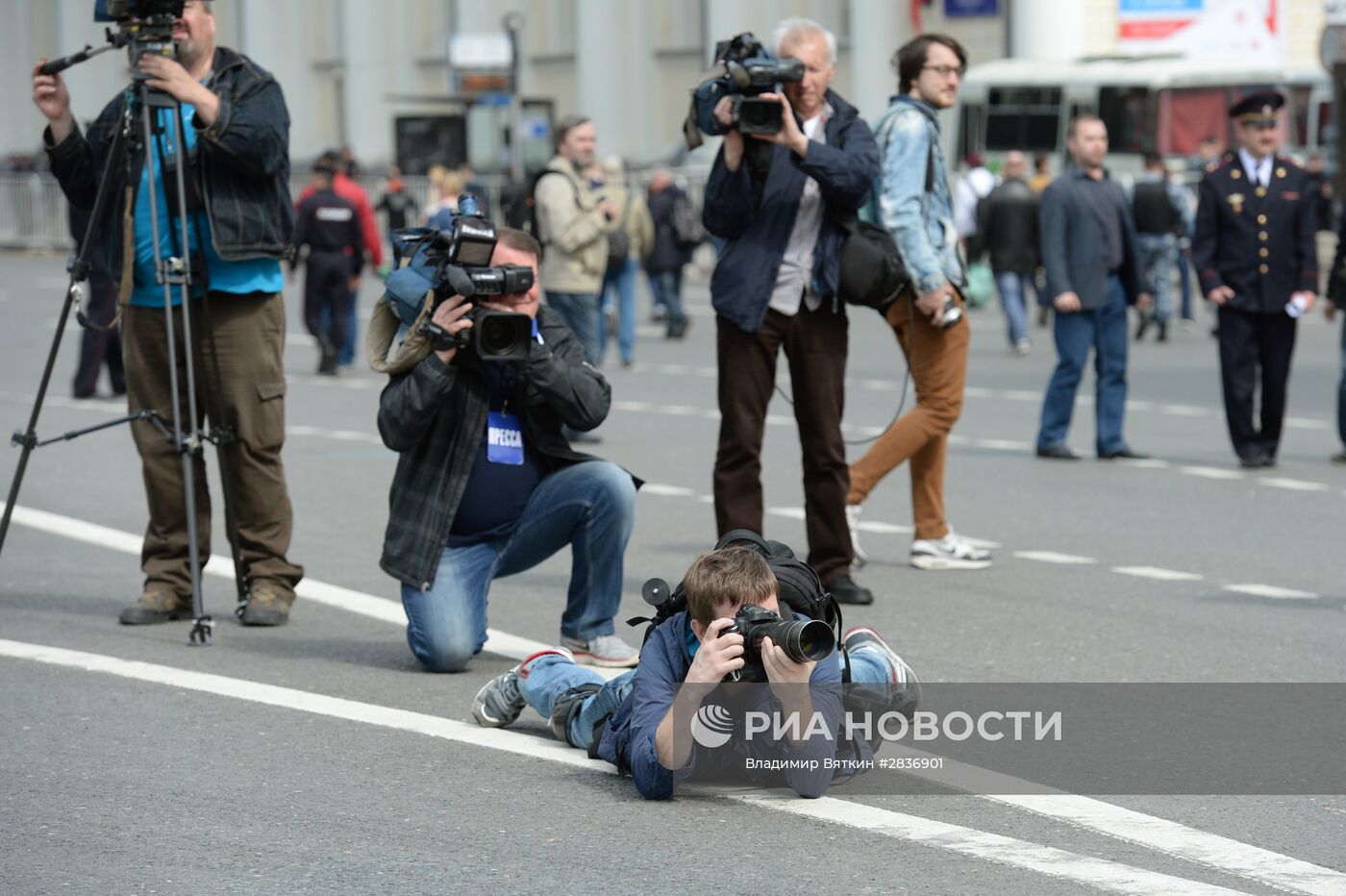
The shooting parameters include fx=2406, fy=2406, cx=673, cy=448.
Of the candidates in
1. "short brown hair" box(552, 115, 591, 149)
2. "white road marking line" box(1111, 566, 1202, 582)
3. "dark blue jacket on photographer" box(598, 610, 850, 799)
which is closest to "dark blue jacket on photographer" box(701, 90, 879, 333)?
"white road marking line" box(1111, 566, 1202, 582)

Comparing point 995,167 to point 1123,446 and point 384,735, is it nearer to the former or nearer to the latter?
point 1123,446

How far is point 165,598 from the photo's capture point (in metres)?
8.41

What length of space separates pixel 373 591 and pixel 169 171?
1.94m

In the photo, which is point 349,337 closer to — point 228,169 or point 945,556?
point 945,556

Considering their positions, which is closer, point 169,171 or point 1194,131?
point 169,171

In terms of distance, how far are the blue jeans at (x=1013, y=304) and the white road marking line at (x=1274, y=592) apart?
1386 cm

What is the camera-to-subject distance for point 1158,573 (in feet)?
32.1

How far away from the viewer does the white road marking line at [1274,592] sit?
9.15 metres

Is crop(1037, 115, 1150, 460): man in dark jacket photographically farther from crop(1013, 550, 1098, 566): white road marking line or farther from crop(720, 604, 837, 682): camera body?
crop(720, 604, 837, 682): camera body

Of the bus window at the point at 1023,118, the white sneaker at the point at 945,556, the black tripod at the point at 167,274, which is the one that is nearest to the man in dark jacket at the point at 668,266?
the bus window at the point at 1023,118

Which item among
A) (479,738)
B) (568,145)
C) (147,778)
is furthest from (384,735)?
(568,145)

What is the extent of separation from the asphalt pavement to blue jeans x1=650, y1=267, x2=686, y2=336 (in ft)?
35.1

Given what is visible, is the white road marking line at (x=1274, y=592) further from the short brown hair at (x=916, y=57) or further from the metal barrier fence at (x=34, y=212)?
the metal barrier fence at (x=34, y=212)

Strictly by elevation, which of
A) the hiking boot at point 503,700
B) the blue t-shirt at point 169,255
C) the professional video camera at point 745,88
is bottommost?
the hiking boot at point 503,700
